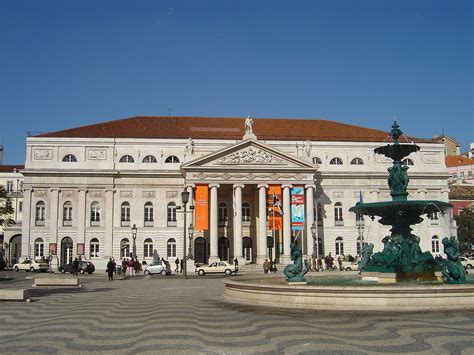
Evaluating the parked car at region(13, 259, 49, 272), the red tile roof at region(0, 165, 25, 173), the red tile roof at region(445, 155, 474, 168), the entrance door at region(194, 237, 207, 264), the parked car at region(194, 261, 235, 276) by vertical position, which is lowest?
the parked car at region(194, 261, 235, 276)

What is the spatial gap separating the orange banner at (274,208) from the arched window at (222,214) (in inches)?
195

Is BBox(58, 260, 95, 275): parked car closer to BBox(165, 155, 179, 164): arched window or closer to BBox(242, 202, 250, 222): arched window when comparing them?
BBox(165, 155, 179, 164): arched window

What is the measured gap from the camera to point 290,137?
57.3m

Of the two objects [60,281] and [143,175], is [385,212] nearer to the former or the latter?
[60,281]

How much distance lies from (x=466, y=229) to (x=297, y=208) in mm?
25830

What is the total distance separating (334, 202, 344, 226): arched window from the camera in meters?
56.3

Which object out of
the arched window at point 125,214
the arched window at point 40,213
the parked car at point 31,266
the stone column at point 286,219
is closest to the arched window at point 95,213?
the arched window at point 125,214

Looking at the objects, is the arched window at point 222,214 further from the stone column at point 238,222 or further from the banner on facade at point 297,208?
the banner on facade at point 297,208

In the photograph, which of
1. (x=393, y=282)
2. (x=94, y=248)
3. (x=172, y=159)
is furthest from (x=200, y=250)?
(x=393, y=282)

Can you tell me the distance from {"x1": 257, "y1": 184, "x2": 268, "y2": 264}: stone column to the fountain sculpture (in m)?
30.8

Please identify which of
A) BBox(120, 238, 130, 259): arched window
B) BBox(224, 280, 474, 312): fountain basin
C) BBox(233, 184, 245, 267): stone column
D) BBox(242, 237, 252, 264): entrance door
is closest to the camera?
BBox(224, 280, 474, 312): fountain basin

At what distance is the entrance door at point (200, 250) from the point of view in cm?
5403

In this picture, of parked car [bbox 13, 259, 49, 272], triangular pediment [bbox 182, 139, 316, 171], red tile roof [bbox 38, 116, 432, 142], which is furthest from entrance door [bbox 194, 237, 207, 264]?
parked car [bbox 13, 259, 49, 272]

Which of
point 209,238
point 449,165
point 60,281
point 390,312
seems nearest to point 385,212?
point 390,312
